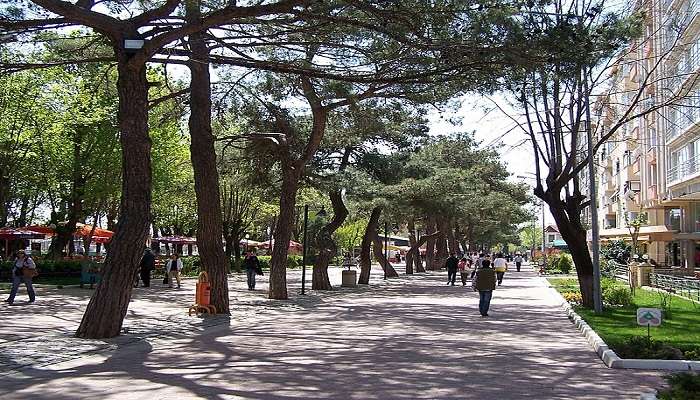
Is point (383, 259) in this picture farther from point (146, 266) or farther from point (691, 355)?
point (691, 355)

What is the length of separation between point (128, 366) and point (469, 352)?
536 cm

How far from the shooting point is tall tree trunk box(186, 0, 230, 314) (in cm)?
1827

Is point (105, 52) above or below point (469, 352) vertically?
above

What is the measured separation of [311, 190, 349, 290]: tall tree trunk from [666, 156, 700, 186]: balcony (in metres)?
16.1

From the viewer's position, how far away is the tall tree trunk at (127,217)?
13094 mm

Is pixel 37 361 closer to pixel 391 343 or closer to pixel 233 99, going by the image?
pixel 391 343

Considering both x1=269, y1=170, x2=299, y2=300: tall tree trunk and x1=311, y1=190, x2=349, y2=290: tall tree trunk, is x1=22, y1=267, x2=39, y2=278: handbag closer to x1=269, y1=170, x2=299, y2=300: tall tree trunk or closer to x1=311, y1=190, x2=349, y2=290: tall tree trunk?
x1=269, y1=170, x2=299, y2=300: tall tree trunk

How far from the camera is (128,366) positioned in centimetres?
1036

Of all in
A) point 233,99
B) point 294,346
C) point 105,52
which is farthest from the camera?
point 233,99

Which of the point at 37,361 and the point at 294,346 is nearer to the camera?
the point at 37,361

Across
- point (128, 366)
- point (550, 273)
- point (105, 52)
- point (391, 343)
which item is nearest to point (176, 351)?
point (128, 366)

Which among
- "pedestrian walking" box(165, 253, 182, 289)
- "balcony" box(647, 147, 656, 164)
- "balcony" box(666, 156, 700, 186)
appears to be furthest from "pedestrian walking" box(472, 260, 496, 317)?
"balcony" box(647, 147, 656, 164)

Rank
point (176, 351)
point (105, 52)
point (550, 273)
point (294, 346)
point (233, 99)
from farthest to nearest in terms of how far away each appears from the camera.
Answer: point (550, 273), point (233, 99), point (105, 52), point (294, 346), point (176, 351)

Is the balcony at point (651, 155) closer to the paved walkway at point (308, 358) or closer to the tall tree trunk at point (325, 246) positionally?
the tall tree trunk at point (325, 246)
